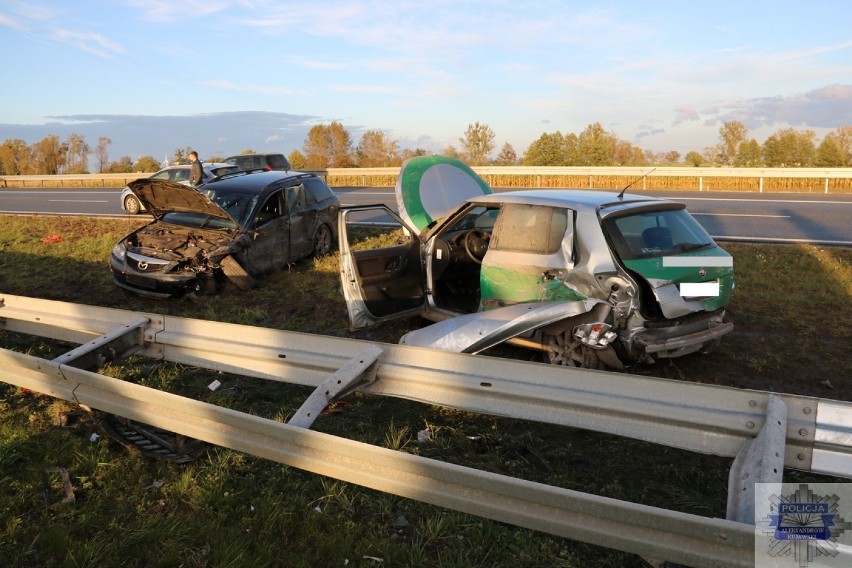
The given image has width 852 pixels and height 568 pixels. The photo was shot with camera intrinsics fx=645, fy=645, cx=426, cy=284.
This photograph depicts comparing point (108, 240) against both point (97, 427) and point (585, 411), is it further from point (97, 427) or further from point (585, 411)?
point (585, 411)

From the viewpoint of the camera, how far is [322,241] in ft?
36.6

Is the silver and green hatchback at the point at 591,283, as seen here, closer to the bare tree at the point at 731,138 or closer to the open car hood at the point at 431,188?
the open car hood at the point at 431,188

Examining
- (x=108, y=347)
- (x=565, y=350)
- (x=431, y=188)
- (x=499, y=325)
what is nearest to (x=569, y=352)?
(x=565, y=350)

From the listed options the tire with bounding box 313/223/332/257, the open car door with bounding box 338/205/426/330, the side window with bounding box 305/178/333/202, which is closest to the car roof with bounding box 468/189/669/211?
the open car door with bounding box 338/205/426/330

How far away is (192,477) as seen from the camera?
12.3ft

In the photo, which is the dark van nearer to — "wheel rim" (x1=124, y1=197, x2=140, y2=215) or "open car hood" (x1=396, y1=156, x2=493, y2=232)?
"wheel rim" (x1=124, y1=197, x2=140, y2=215)

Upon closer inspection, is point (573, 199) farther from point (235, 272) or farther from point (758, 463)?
point (235, 272)

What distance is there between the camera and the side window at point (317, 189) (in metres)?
11.0

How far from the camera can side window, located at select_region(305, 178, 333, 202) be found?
10984 mm

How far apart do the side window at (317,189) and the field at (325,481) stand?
5.28 meters

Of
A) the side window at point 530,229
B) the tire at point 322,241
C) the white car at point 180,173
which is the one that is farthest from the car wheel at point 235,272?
the white car at point 180,173

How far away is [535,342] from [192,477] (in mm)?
2811

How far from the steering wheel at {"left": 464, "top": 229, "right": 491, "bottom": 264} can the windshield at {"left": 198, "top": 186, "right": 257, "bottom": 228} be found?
3971 mm

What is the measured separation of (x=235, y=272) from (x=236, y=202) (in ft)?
4.43
